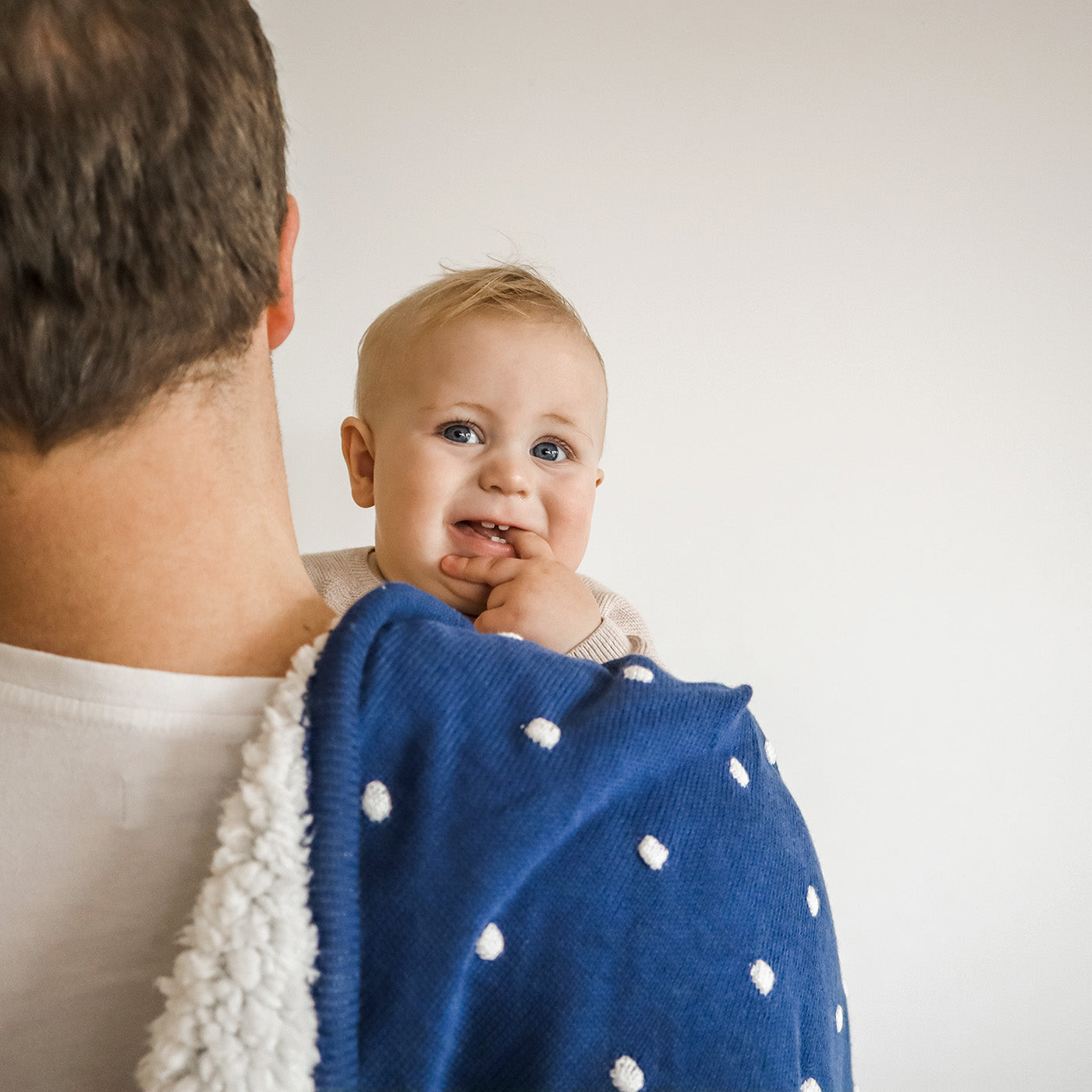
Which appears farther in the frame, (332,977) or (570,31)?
(570,31)

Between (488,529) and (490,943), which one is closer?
(490,943)

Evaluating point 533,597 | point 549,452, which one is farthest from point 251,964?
point 549,452

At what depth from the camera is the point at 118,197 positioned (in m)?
0.49

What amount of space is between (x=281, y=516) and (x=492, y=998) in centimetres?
32

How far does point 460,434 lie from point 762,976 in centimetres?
75

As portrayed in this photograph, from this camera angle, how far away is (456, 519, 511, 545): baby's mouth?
1127 mm

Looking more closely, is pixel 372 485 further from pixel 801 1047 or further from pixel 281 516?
pixel 801 1047

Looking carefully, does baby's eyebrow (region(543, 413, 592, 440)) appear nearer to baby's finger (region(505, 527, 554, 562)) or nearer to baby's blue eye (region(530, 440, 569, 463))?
baby's blue eye (region(530, 440, 569, 463))

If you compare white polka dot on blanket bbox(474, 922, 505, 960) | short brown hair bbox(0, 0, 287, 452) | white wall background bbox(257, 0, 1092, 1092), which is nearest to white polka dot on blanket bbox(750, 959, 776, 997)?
white polka dot on blanket bbox(474, 922, 505, 960)

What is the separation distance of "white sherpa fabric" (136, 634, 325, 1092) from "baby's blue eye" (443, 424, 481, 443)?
688 millimetres

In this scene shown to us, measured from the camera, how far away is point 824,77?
1.57 m

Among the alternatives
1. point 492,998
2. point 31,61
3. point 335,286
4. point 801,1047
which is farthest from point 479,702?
point 335,286

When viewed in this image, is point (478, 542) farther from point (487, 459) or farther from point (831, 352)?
point (831, 352)

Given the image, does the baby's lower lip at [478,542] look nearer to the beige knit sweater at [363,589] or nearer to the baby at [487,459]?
the baby at [487,459]
